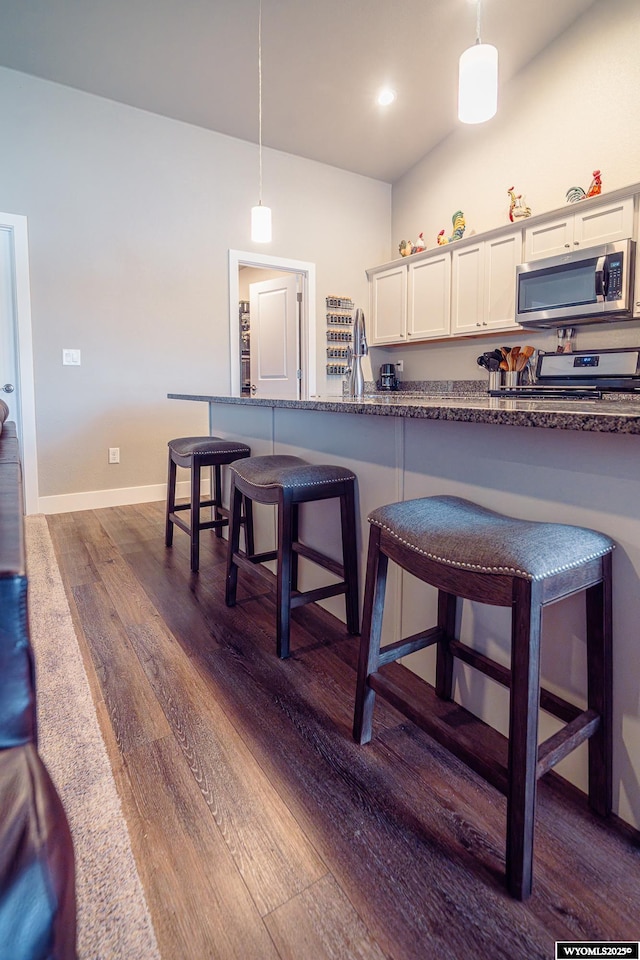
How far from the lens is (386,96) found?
3889 mm

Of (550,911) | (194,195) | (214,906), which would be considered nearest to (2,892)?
(214,906)

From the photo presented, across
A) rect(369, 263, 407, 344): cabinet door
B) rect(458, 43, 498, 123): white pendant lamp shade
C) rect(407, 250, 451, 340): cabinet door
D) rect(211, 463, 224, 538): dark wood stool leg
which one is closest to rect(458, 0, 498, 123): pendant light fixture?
rect(458, 43, 498, 123): white pendant lamp shade

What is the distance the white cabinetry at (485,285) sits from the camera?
3.80 metres

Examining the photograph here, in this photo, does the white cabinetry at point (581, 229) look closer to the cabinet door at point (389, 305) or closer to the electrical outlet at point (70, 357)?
the cabinet door at point (389, 305)

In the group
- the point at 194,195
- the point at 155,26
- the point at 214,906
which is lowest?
the point at 214,906

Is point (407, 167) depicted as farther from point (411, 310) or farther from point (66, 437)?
point (66, 437)

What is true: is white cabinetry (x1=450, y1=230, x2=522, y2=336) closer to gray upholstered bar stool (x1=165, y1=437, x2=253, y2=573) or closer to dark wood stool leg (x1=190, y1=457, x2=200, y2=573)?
gray upholstered bar stool (x1=165, y1=437, x2=253, y2=573)

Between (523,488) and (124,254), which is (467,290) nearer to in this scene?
A: (124,254)

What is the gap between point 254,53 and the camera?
3365mm

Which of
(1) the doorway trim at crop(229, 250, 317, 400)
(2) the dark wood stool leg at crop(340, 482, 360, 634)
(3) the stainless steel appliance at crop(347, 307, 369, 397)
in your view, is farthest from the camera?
(1) the doorway trim at crop(229, 250, 317, 400)

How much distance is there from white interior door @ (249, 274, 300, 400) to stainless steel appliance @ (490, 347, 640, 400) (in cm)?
202

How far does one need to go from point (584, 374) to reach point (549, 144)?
1772 millimetres

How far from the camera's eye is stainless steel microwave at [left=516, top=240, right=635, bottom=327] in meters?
3.11

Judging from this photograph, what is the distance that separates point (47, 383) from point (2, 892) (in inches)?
151
